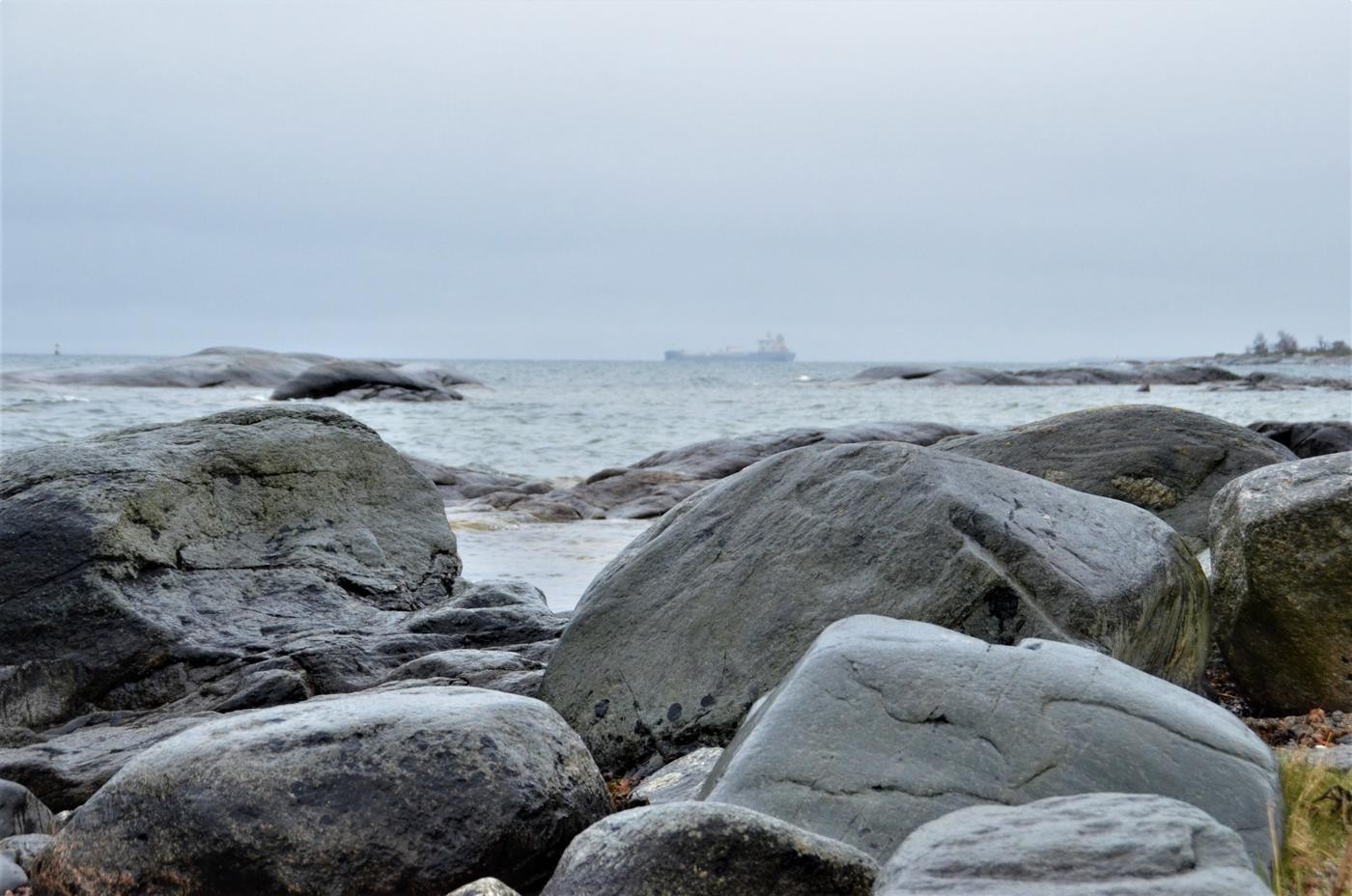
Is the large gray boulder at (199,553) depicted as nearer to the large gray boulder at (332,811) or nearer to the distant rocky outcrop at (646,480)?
the large gray boulder at (332,811)

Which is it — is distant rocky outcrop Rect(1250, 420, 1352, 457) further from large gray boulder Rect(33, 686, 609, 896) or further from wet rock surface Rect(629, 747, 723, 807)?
large gray boulder Rect(33, 686, 609, 896)

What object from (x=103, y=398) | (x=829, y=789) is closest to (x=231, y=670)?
(x=829, y=789)

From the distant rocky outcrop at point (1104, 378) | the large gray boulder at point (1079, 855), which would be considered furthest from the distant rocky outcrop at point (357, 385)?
the large gray boulder at point (1079, 855)

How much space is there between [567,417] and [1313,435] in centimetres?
1940

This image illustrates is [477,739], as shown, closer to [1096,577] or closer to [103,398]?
[1096,577]

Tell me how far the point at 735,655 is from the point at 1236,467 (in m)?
4.46

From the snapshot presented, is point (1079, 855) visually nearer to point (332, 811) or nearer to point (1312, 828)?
point (1312, 828)

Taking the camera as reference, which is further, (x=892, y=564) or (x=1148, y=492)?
(x=1148, y=492)

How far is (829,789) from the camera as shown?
9.87 ft

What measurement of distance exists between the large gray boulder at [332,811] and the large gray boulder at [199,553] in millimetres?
2214

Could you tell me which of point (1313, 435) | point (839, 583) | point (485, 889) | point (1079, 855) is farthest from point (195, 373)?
point (1079, 855)

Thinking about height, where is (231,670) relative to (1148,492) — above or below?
below

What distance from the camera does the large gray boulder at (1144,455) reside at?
746cm

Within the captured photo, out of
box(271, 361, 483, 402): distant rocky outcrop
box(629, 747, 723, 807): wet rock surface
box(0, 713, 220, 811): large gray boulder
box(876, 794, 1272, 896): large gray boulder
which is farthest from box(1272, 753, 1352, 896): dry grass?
box(271, 361, 483, 402): distant rocky outcrop
